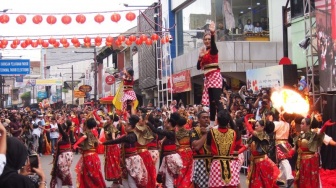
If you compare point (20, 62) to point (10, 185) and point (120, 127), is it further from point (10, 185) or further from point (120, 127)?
point (10, 185)

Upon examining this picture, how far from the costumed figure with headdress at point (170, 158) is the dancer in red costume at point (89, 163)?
1.31 m

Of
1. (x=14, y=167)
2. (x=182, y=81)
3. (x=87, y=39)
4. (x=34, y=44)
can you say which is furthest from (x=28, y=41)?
(x=14, y=167)

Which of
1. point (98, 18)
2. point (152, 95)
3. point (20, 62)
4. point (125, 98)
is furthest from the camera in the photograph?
point (152, 95)

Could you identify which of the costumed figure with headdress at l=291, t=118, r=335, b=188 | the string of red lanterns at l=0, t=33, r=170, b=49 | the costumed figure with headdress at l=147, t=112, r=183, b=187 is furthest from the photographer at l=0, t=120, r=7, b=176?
the string of red lanterns at l=0, t=33, r=170, b=49

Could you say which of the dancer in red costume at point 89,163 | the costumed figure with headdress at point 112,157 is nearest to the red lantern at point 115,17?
the costumed figure with headdress at point 112,157

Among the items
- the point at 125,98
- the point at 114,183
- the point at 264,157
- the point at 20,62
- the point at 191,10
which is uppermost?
the point at 191,10

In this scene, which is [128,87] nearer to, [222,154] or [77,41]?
[222,154]

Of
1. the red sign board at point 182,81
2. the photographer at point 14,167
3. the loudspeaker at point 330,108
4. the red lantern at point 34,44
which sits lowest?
the photographer at point 14,167

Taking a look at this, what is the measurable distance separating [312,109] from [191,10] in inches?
752

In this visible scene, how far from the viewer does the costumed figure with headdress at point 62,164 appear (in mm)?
12562

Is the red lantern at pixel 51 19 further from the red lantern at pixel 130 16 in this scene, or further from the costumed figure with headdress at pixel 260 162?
the costumed figure with headdress at pixel 260 162

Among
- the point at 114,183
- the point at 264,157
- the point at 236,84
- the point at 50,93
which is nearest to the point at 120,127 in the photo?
the point at 114,183

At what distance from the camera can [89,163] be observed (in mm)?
11992

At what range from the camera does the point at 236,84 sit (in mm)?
27750
